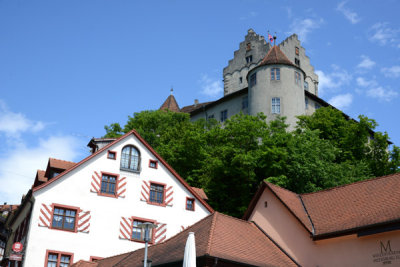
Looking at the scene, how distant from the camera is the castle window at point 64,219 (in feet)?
102

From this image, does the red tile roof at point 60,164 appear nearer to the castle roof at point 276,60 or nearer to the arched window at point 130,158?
the arched window at point 130,158

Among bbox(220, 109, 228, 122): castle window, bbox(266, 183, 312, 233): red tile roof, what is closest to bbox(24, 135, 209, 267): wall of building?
bbox(266, 183, 312, 233): red tile roof

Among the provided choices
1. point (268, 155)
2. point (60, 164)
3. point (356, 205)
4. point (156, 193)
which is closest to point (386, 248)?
point (356, 205)

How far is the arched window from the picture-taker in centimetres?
3428

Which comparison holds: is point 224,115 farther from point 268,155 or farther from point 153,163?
point 153,163

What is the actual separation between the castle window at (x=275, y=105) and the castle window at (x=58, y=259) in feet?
107

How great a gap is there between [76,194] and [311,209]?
49.0 feet

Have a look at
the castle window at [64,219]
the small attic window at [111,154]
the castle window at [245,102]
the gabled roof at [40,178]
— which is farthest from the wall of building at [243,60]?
the castle window at [64,219]

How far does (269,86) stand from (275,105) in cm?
244

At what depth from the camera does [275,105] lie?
57.5 m

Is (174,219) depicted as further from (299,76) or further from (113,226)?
(299,76)

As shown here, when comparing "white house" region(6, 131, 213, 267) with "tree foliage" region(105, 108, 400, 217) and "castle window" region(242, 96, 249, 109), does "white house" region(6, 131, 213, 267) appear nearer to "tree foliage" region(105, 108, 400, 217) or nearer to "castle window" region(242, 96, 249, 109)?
"tree foliage" region(105, 108, 400, 217)

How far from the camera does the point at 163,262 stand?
67.1ft

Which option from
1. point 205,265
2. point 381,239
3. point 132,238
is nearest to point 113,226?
point 132,238
